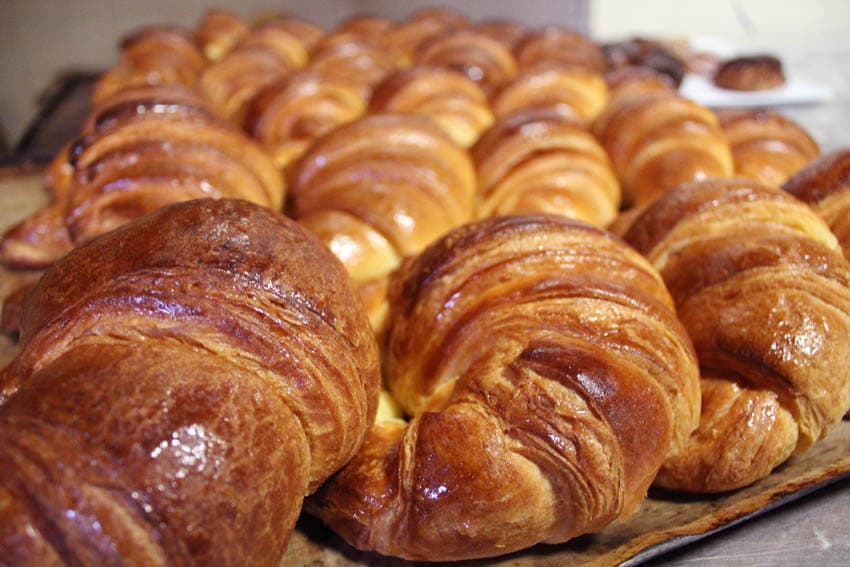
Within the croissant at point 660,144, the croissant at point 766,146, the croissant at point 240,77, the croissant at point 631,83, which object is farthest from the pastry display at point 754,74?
the croissant at point 240,77

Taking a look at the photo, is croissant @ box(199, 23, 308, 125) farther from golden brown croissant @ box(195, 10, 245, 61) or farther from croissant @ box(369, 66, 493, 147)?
golden brown croissant @ box(195, 10, 245, 61)

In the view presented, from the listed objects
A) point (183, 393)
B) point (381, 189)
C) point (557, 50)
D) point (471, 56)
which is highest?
point (183, 393)

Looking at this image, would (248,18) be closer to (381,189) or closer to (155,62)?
(155,62)

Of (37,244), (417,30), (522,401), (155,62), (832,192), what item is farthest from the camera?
(417,30)

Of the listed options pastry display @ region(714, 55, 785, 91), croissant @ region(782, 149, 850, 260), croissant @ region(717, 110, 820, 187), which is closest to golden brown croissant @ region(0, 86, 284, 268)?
croissant @ region(782, 149, 850, 260)

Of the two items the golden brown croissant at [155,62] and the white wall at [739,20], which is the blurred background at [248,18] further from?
the golden brown croissant at [155,62]

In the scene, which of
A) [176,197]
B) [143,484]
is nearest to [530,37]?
[176,197]

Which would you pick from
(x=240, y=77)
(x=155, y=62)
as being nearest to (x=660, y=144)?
(x=240, y=77)

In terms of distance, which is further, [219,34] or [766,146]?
[219,34]
